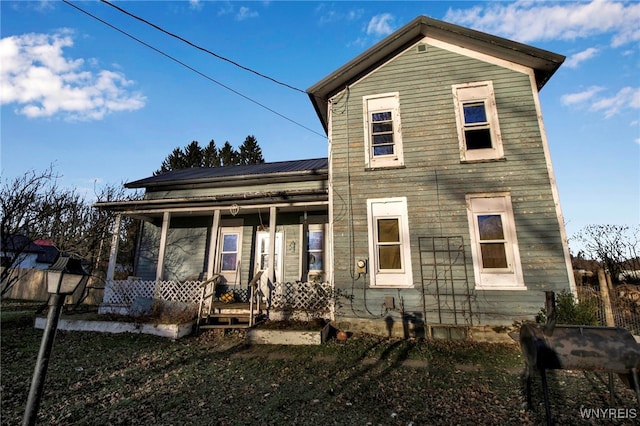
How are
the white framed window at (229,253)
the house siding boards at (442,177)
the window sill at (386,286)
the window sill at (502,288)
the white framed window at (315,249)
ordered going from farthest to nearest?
the white framed window at (229,253) < the white framed window at (315,249) < the window sill at (386,286) < the house siding boards at (442,177) < the window sill at (502,288)

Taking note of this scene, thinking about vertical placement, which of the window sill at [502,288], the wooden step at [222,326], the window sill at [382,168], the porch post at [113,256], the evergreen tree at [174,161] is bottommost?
the wooden step at [222,326]

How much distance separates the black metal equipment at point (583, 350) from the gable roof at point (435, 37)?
764 centimetres

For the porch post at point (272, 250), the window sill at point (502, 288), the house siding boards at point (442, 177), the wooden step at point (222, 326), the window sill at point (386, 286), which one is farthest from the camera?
the porch post at point (272, 250)

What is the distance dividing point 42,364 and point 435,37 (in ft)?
36.7

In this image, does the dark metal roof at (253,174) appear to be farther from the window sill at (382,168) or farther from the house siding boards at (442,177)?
the house siding boards at (442,177)

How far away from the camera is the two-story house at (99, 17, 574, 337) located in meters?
7.45

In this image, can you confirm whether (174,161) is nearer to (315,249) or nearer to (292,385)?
(315,249)

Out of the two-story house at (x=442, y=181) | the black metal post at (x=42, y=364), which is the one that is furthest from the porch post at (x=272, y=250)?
the black metal post at (x=42, y=364)

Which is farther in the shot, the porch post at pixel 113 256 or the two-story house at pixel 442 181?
the porch post at pixel 113 256

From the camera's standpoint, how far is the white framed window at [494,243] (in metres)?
7.41

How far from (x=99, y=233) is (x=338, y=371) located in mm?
16402

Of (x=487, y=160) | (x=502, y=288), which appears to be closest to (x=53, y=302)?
(x=502, y=288)

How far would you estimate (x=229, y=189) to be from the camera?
1249cm

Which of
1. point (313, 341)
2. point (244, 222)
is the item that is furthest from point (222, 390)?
point (244, 222)
